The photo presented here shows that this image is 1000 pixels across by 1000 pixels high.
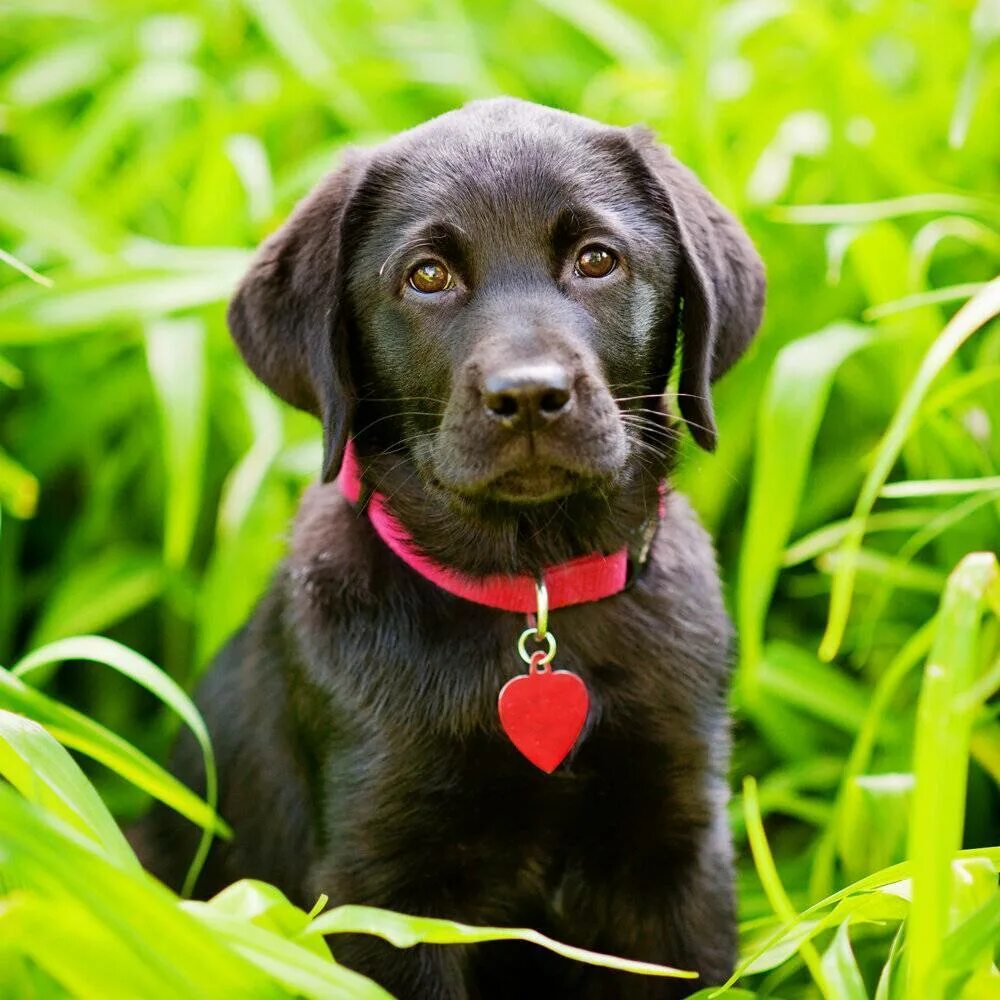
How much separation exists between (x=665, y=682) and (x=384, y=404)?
2.13 feet

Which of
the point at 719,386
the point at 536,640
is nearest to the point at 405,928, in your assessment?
the point at 536,640

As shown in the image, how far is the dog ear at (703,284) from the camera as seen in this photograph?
2383 mm

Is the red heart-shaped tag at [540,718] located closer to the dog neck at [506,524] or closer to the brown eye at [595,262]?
the dog neck at [506,524]

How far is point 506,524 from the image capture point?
2.41 metres

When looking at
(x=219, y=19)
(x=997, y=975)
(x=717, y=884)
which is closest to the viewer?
(x=997, y=975)

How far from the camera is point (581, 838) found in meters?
2.32

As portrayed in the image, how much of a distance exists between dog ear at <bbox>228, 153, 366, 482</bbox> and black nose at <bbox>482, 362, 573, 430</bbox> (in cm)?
34

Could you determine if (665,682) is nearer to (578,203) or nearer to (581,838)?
Result: (581,838)

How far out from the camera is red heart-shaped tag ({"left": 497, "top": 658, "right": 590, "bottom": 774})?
2188 mm

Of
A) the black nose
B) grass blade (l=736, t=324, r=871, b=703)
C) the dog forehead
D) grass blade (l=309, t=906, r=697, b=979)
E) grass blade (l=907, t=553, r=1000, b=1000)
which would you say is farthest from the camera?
grass blade (l=736, t=324, r=871, b=703)

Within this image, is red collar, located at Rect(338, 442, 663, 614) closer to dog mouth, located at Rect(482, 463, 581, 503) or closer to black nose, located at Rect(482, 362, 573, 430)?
dog mouth, located at Rect(482, 463, 581, 503)

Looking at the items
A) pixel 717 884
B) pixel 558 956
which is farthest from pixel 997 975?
pixel 558 956

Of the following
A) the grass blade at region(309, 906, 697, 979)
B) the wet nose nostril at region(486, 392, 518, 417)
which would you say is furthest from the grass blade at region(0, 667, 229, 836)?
the wet nose nostril at region(486, 392, 518, 417)

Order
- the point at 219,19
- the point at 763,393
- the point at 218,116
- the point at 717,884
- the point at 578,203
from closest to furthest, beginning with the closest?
1. the point at 578,203
2. the point at 717,884
3. the point at 763,393
4. the point at 218,116
5. the point at 219,19
